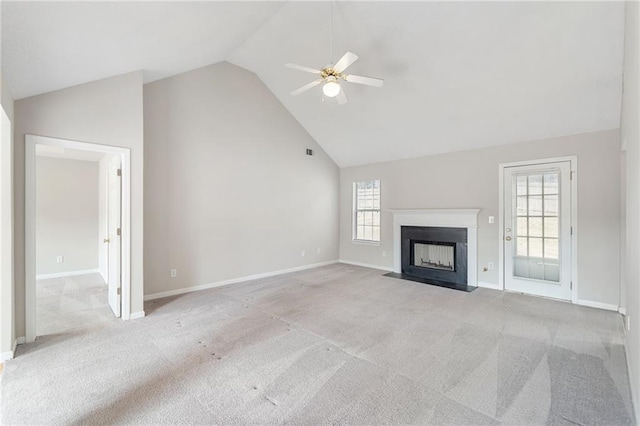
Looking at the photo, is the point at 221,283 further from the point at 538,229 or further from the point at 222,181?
the point at 538,229

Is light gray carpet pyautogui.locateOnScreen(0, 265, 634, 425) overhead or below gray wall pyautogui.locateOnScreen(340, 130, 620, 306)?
below

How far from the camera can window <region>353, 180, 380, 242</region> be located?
263 inches

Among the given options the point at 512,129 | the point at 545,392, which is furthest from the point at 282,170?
the point at 545,392

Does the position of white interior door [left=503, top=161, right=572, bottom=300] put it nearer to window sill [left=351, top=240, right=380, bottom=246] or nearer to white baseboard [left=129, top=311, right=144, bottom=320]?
window sill [left=351, top=240, right=380, bottom=246]

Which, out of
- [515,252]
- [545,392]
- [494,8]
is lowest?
[545,392]

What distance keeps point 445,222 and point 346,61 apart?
12.4ft

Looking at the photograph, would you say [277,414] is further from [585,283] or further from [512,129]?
[512,129]

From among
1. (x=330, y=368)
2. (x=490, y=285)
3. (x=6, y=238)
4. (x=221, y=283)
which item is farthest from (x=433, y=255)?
(x=6, y=238)

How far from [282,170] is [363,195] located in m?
2.16

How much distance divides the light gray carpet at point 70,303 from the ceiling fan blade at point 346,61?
159 inches

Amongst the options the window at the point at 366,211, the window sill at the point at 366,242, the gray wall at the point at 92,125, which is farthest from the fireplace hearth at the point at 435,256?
the gray wall at the point at 92,125

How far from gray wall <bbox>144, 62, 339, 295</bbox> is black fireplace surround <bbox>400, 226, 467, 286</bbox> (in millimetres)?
2090

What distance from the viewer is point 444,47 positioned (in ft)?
Answer: 11.7

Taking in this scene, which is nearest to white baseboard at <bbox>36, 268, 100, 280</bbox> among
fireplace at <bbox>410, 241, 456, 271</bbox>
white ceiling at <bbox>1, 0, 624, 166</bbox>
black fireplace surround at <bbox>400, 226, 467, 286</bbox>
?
white ceiling at <bbox>1, 0, 624, 166</bbox>
